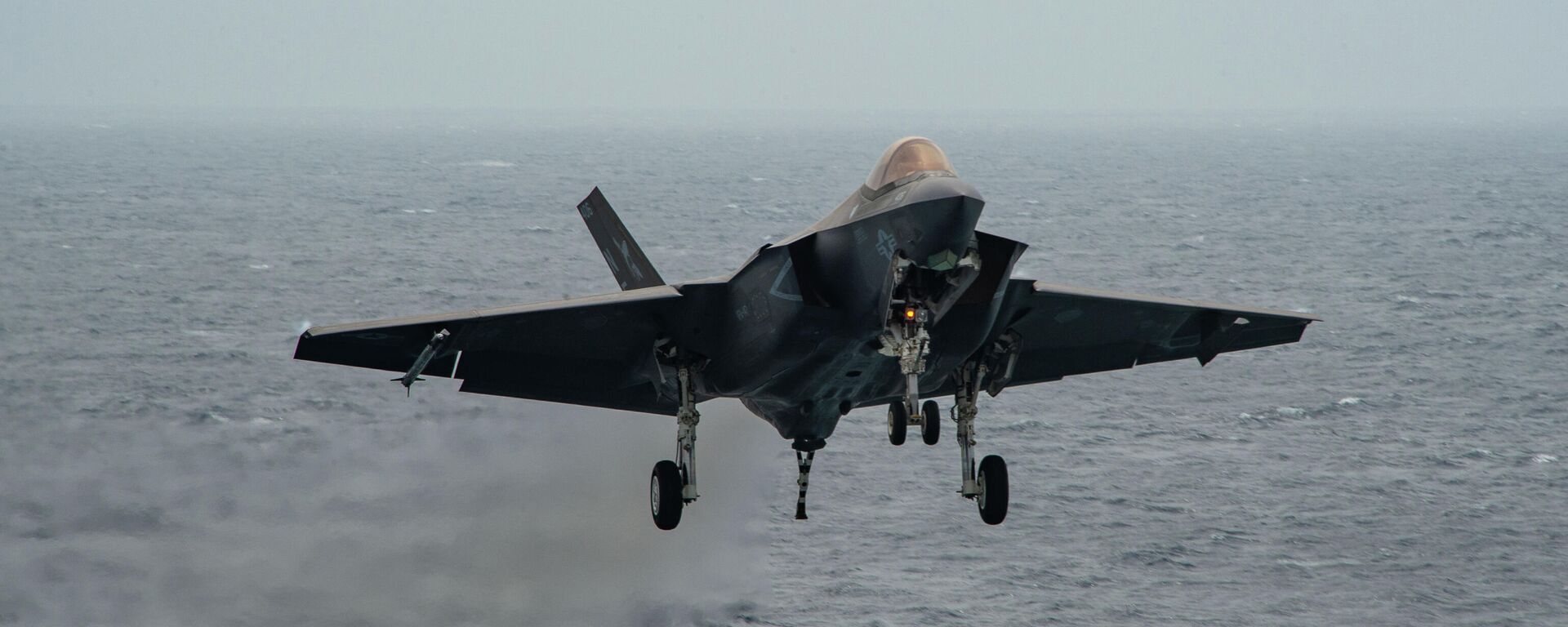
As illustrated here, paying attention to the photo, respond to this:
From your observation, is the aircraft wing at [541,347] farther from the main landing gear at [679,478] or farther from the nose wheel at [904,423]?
the nose wheel at [904,423]

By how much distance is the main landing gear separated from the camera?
24781 millimetres

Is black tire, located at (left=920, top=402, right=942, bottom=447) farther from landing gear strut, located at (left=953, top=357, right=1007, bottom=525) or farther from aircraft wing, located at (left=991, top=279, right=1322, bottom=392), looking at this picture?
aircraft wing, located at (left=991, top=279, right=1322, bottom=392)

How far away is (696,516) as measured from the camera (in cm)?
8800

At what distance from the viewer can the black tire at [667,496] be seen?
25031 millimetres

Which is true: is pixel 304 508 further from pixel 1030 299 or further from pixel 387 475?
pixel 1030 299

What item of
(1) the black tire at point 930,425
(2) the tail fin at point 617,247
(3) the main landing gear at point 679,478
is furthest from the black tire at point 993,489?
(2) the tail fin at point 617,247

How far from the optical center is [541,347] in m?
26.7

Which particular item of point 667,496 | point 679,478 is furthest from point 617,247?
point 667,496

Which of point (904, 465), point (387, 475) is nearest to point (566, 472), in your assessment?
point (387, 475)

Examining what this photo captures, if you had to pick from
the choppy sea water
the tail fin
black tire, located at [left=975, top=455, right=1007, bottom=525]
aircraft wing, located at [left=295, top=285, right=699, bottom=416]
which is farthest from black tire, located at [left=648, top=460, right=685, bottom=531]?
the choppy sea water

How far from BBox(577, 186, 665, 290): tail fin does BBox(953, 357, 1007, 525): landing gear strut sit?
10.8 metres

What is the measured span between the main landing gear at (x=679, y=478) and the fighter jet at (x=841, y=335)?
3 centimetres

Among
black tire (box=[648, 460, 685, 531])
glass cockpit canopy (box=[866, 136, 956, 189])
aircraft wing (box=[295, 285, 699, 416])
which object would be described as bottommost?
black tire (box=[648, 460, 685, 531])

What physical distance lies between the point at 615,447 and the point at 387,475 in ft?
61.7
